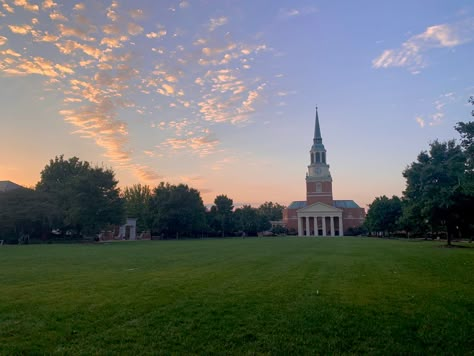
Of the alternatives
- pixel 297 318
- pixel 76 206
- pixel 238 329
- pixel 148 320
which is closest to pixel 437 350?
pixel 297 318

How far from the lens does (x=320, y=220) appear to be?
113m

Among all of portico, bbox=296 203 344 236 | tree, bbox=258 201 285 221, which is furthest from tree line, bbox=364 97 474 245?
tree, bbox=258 201 285 221

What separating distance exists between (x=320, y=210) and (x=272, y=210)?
67.3 meters

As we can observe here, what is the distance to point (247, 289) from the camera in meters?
10.7

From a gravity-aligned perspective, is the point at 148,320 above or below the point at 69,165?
below

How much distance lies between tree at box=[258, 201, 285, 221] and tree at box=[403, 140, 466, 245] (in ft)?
390

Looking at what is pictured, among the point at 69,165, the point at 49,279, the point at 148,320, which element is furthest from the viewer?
the point at 69,165

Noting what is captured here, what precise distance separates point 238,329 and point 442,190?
32832 millimetres

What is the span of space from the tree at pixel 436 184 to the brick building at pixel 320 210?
232 ft

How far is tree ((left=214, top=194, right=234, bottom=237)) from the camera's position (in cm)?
9519

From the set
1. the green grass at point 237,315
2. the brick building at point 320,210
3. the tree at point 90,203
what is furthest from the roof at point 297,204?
the green grass at point 237,315

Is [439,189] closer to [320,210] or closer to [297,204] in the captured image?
[320,210]

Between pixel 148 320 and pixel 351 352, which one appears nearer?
pixel 351 352

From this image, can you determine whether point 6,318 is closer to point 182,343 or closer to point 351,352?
point 182,343
